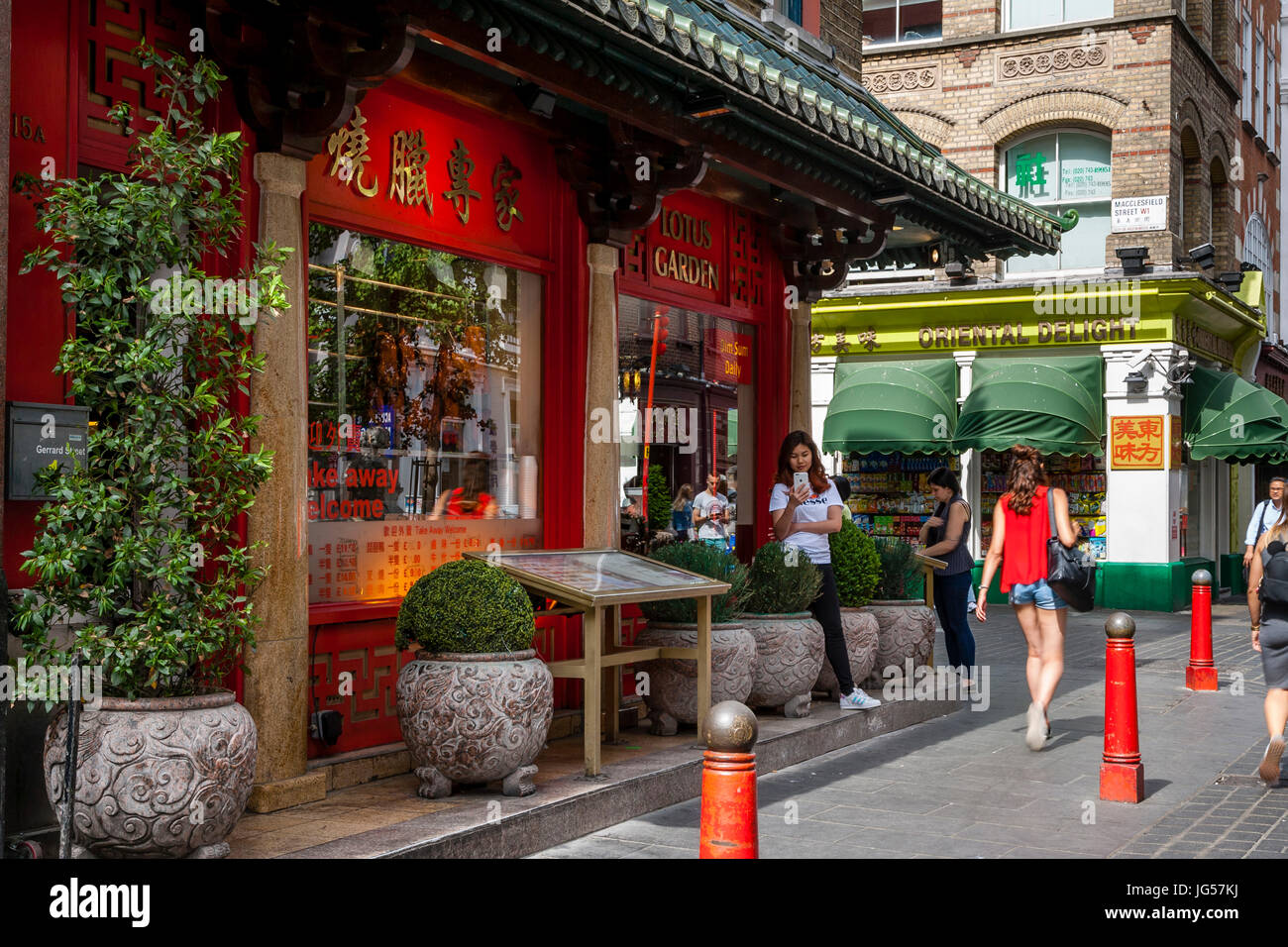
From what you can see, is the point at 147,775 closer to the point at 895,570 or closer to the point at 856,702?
the point at 856,702

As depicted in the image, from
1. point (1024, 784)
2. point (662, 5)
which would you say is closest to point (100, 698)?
point (662, 5)

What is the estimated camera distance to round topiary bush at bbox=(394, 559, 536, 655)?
651 centimetres

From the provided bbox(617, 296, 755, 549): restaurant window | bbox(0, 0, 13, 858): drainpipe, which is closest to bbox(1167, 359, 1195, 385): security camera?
bbox(617, 296, 755, 549): restaurant window

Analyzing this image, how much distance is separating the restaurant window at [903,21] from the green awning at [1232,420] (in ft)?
26.6

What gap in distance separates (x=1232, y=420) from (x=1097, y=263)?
351 cm

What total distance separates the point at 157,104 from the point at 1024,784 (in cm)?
617

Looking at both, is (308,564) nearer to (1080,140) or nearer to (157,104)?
→ (157,104)

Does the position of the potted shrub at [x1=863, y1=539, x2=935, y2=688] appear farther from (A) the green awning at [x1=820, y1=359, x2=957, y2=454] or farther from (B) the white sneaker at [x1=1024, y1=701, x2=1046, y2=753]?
(A) the green awning at [x1=820, y1=359, x2=957, y2=454]

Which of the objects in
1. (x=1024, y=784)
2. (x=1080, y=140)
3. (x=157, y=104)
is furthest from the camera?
(x=1080, y=140)

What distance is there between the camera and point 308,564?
6.86 meters

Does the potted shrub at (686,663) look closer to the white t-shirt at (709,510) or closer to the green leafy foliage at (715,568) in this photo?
the green leafy foliage at (715,568)

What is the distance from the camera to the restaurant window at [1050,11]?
2322 cm

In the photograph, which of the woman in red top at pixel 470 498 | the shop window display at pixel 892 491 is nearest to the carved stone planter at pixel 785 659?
the woman in red top at pixel 470 498
